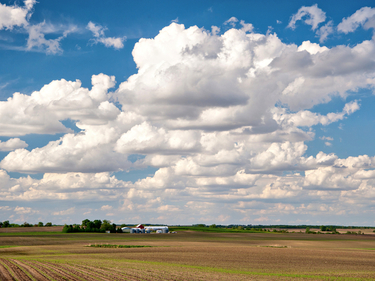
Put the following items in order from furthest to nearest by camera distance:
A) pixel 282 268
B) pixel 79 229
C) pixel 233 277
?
1. pixel 79 229
2. pixel 282 268
3. pixel 233 277

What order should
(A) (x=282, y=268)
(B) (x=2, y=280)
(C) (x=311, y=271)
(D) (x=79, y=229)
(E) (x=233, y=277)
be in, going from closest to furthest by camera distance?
1. (B) (x=2, y=280)
2. (E) (x=233, y=277)
3. (C) (x=311, y=271)
4. (A) (x=282, y=268)
5. (D) (x=79, y=229)

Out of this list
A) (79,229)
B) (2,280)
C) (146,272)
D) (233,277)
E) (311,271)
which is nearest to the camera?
Answer: (2,280)

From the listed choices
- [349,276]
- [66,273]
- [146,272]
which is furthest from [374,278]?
[66,273]

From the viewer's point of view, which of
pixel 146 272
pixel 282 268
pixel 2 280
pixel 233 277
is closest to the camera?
pixel 2 280

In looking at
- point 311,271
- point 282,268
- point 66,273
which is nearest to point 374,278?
point 311,271

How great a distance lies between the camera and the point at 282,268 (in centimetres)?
4941

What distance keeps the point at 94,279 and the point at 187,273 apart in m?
10.1

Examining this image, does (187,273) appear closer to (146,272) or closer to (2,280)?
(146,272)

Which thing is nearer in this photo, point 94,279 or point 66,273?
point 94,279

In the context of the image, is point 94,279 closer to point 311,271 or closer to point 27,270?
point 27,270

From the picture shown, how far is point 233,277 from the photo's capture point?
38281 mm

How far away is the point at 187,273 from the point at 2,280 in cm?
1701

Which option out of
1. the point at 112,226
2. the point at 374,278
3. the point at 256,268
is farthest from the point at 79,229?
the point at 374,278

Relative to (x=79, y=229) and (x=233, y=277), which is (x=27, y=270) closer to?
(x=233, y=277)
